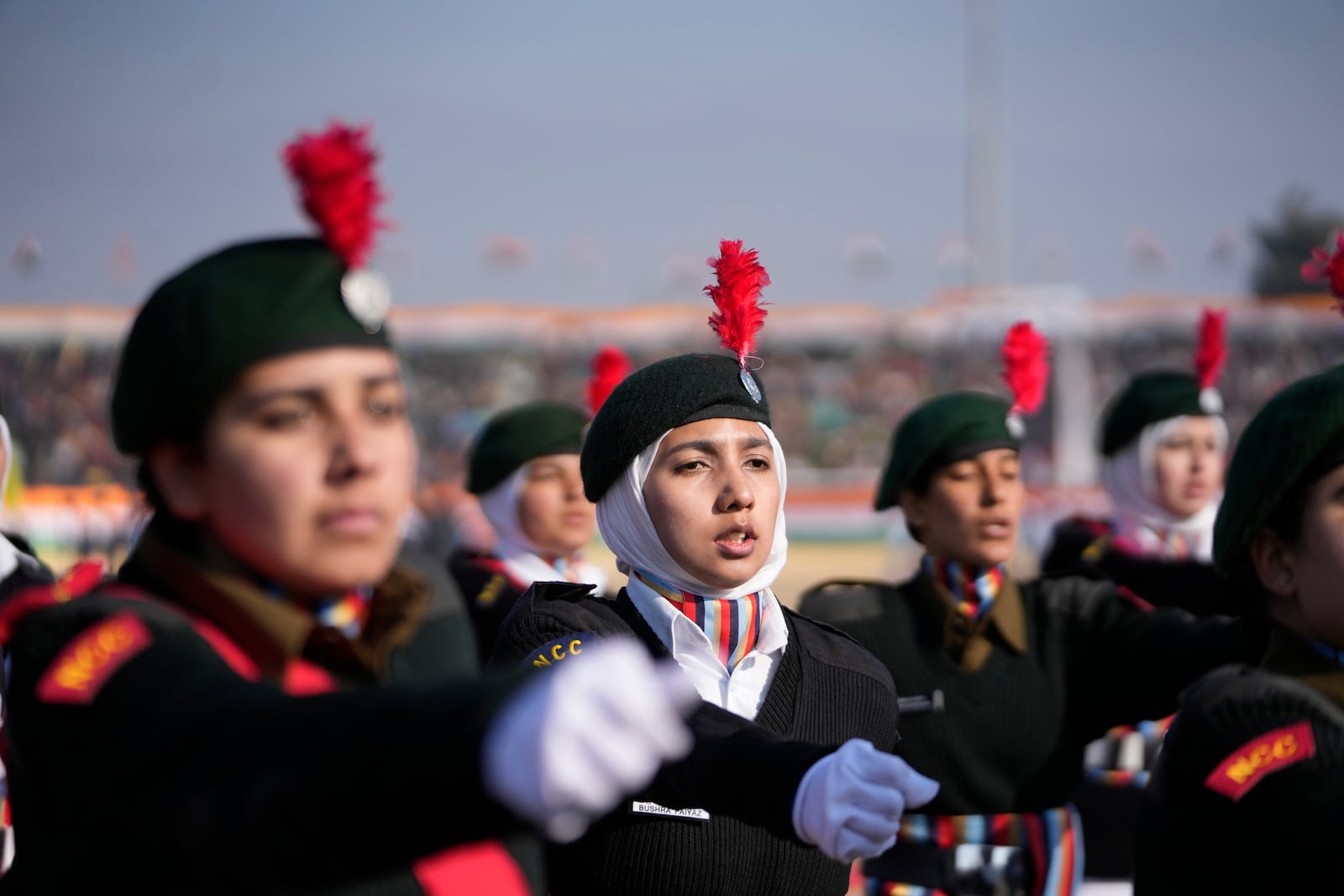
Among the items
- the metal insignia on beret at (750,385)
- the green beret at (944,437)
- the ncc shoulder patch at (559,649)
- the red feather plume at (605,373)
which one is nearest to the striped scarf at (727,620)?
the ncc shoulder patch at (559,649)

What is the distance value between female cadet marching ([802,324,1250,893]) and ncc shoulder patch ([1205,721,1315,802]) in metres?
1.58

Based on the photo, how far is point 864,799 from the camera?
5.98 feet

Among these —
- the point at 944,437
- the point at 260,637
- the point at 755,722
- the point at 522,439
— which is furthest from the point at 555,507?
the point at 260,637

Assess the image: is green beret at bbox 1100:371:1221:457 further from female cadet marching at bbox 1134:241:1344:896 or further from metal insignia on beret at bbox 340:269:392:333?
metal insignia on beret at bbox 340:269:392:333

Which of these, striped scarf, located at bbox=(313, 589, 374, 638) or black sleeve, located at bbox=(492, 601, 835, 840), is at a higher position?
striped scarf, located at bbox=(313, 589, 374, 638)

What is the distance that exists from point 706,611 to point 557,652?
0.38 metres

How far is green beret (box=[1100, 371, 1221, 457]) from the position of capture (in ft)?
23.9

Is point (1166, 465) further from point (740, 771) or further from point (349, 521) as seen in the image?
point (349, 521)

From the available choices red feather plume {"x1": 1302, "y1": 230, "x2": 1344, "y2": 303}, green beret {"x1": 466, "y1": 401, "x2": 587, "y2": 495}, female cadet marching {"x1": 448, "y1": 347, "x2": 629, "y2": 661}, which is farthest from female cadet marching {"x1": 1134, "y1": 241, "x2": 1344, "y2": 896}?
green beret {"x1": 466, "y1": 401, "x2": 587, "y2": 495}

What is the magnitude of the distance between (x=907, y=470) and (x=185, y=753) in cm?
352

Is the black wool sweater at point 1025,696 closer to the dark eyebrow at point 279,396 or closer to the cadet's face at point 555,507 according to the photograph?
the cadet's face at point 555,507

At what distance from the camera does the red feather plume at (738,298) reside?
11.2ft

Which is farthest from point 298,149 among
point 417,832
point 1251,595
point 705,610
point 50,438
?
point 50,438

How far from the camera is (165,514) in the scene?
193cm
